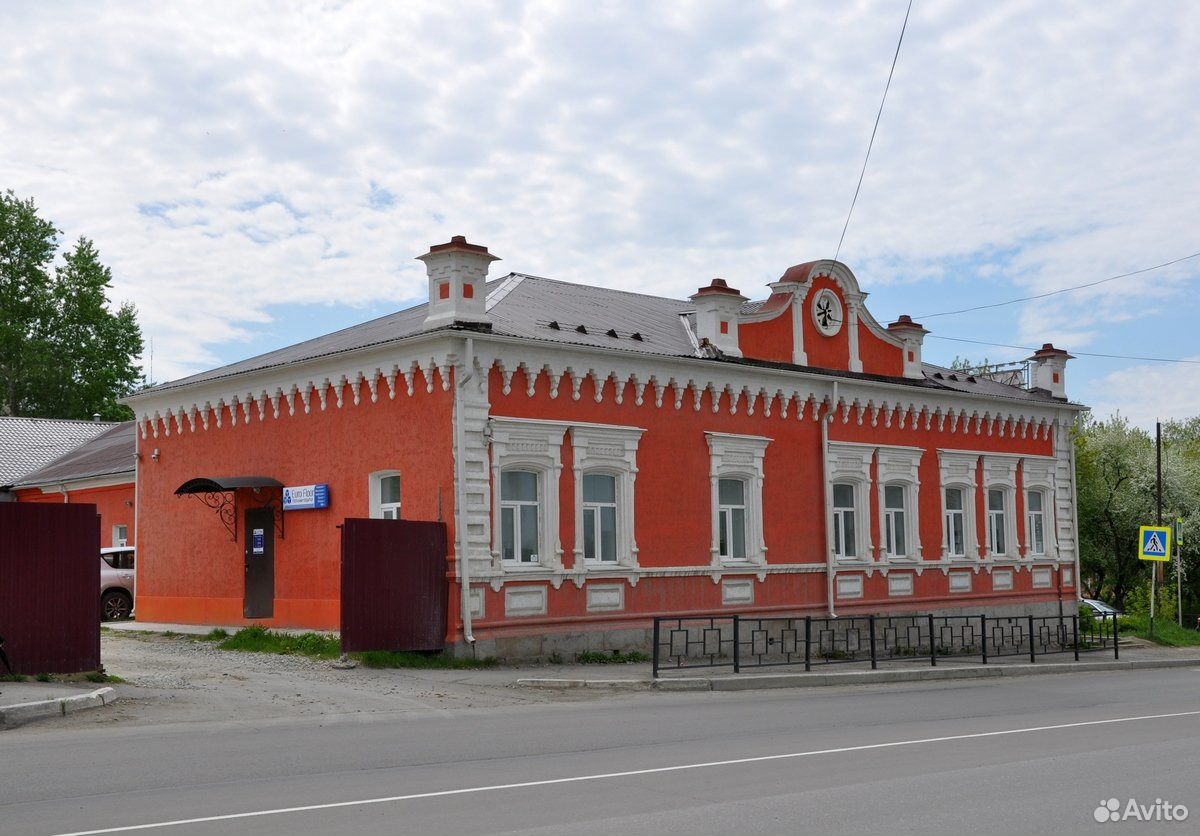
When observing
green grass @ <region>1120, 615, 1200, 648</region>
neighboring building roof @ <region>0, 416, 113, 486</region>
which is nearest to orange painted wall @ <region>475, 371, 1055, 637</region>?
green grass @ <region>1120, 615, 1200, 648</region>

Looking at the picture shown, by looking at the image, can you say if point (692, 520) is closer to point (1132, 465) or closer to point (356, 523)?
point (356, 523)

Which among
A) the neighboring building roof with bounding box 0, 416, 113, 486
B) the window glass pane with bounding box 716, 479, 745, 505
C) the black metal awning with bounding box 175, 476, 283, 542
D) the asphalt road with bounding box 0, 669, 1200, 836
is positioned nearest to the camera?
the asphalt road with bounding box 0, 669, 1200, 836

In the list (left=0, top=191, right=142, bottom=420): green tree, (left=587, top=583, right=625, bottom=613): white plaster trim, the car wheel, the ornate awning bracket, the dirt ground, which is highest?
(left=0, top=191, right=142, bottom=420): green tree

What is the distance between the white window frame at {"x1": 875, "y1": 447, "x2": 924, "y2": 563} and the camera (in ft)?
89.5

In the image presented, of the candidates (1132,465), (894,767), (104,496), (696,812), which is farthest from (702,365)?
(1132,465)

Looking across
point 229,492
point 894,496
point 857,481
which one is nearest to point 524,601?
point 229,492

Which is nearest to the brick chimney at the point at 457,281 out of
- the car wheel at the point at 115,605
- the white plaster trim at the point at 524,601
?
the white plaster trim at the point at 524,601

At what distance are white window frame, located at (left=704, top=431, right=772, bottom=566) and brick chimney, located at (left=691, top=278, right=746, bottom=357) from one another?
1690 millimetres

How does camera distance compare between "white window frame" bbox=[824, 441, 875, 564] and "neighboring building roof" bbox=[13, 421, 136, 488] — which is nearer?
"white window frame" bbox=[824, 441, 875, 564]

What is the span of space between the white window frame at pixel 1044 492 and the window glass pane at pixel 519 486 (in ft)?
49.4

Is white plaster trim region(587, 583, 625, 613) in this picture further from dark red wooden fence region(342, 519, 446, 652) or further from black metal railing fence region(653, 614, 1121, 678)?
dark red wooden fence region(342, 519, 446, 652)

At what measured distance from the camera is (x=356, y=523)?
18.8 metres

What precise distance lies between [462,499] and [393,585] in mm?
1688

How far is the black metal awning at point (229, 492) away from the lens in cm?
2241
